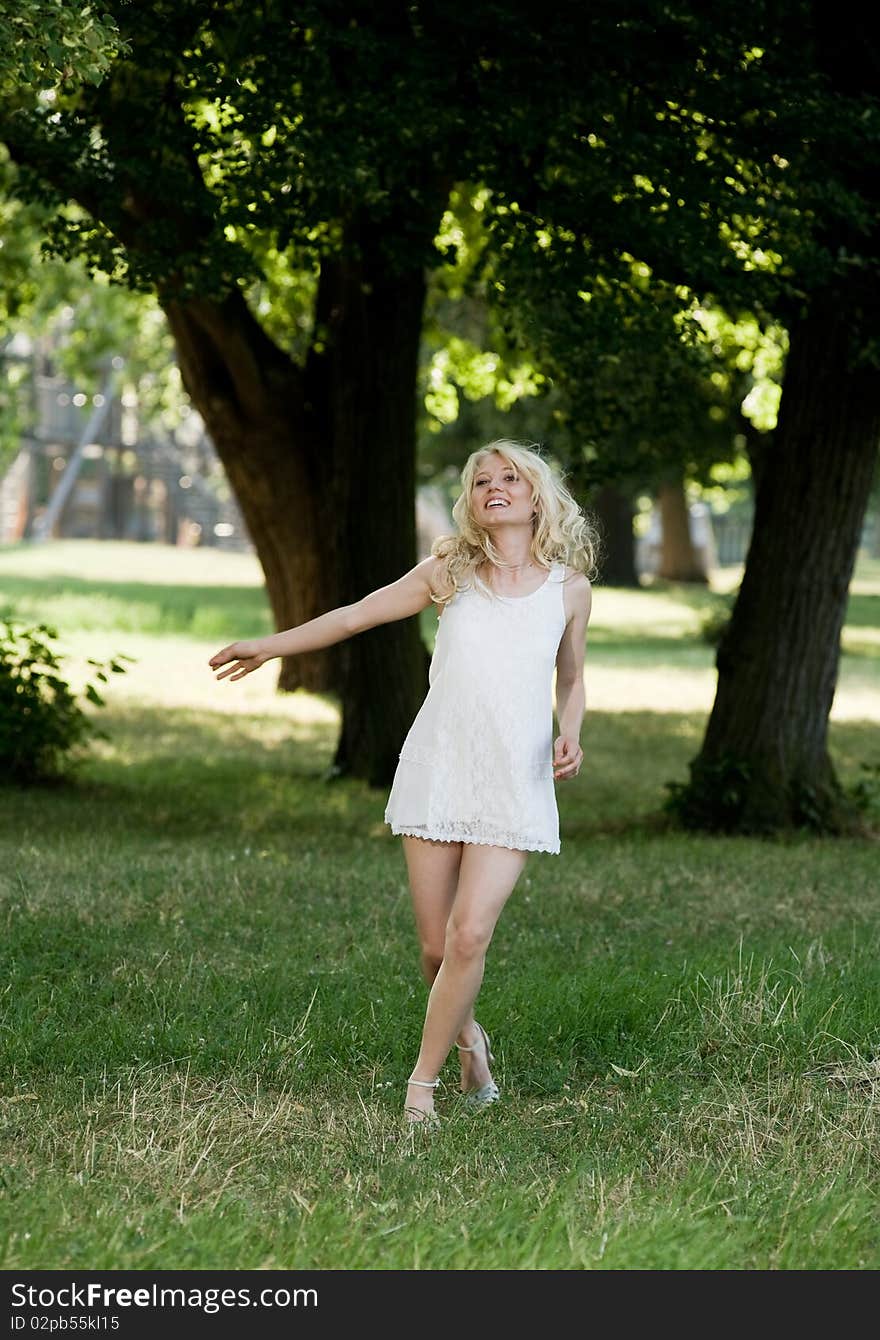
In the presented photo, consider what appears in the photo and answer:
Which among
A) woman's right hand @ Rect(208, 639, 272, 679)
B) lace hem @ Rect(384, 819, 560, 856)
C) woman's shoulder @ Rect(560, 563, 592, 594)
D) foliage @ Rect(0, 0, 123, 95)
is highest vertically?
foliage @ Rect(0, 0, 123, 95)

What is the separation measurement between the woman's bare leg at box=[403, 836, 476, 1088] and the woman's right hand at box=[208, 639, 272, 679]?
69cm

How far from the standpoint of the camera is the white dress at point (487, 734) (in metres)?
5.17

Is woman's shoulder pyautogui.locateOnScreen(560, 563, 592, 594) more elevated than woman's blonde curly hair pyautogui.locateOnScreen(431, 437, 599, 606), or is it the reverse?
woman's blonde curly hair pyautogui.locateOnScreen(431, 437, 599, 606)

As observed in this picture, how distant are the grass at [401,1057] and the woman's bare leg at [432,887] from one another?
1.68 feet

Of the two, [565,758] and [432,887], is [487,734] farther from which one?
[432,887]

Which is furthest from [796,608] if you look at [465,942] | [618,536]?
[618,536]

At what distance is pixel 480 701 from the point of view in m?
5.21

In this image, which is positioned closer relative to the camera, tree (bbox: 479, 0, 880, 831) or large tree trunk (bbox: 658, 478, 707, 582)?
tree (bbox: 479, 0, 880, 831)

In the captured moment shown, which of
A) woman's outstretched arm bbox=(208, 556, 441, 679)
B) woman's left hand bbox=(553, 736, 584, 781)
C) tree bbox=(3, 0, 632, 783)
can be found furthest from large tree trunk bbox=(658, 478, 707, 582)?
woman's left hand bbox=(553, 736, 584, 781)

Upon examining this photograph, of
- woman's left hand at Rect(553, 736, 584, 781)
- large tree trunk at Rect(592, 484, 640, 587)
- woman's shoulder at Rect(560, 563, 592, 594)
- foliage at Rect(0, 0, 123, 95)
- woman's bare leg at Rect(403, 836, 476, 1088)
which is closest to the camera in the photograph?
woman's left hand at Rect(553, 736, 584, 781)

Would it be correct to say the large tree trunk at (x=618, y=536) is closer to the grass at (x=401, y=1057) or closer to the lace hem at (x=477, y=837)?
the grass at (x=401, y=1057)

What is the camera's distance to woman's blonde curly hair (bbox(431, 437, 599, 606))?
17.4ft

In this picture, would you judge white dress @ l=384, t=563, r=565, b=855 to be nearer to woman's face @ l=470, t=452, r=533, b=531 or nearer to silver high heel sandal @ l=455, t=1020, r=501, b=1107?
woman's face @ l=470, t=452, r=533, b=531

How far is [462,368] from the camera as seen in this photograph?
63.2ft
